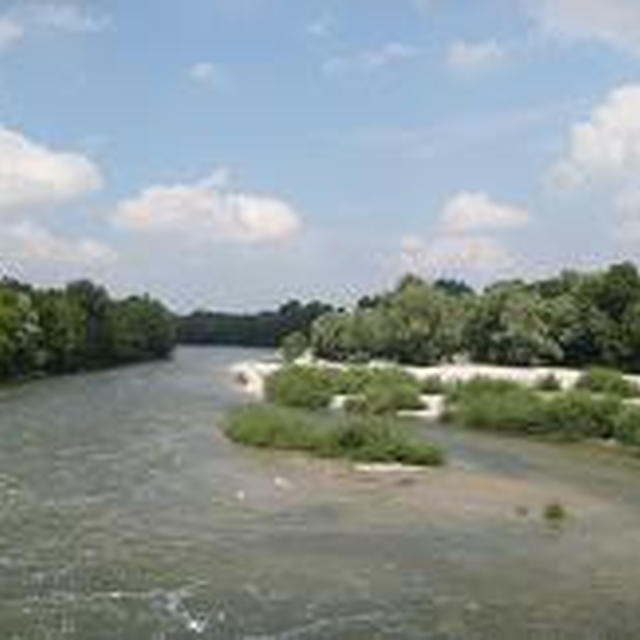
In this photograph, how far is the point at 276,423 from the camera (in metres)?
68.9

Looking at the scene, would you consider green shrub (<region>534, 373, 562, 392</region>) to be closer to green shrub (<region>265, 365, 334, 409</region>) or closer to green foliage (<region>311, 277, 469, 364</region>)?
green shrub (<region>265, 365, 334, 409</region>)

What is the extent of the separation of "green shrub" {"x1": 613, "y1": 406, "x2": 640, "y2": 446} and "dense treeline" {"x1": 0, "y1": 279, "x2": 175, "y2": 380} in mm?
46400

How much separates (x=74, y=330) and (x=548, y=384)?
52775mm

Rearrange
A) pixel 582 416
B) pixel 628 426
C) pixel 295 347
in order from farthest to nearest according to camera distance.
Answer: pixel 295 347 < pixel 582 416 < pixel 628 426

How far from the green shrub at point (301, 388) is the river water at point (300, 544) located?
2449cm

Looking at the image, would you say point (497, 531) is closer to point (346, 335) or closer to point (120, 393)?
point (120, 393)

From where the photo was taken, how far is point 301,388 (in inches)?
3765


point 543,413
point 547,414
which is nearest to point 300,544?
point 547,414

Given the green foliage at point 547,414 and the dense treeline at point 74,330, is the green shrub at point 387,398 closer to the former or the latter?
the green foliage at point 547,414

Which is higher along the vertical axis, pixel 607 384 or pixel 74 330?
pixel 74 330

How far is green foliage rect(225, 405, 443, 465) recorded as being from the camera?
61406 millimetres

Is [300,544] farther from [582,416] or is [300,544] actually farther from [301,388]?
[301,388]

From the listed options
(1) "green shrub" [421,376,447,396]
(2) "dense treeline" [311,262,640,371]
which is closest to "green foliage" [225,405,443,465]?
(1) "green shrub" [421,376,447,396]

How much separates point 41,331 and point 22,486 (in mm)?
71500
